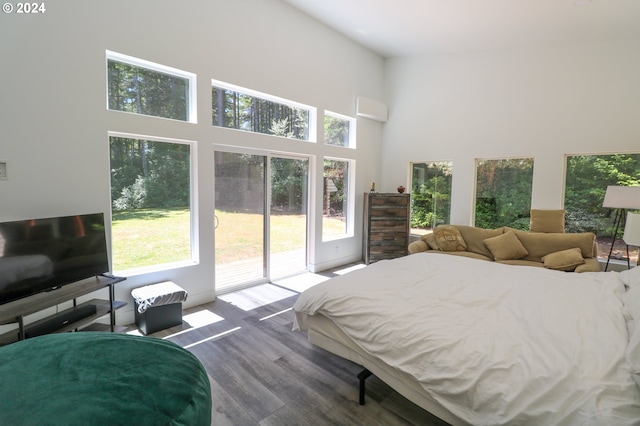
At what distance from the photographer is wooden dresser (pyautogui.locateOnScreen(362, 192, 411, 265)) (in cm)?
550

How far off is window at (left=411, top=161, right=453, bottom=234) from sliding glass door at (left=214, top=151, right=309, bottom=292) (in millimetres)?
2323

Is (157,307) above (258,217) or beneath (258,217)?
beneath

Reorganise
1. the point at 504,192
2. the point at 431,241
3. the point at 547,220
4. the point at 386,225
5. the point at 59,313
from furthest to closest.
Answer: the point at 386,225 < the point at 504,192 < the point at 431,241 < the point at 547,220 < the point at 59,313

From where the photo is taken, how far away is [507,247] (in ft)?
13.7

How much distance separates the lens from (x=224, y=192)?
3.96m

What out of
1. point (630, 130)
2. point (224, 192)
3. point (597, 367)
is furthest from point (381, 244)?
point (597, 367)

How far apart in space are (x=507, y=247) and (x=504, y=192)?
132 cm

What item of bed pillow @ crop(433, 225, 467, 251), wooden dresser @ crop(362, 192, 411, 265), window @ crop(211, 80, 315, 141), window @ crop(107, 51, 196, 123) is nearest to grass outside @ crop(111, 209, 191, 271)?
window @ crop(107, 51, 196, 123)

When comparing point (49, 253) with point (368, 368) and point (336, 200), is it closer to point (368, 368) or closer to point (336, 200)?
point (368, 368)

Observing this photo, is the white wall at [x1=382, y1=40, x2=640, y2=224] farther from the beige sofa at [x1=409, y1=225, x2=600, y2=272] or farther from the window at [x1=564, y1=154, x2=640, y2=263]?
the beige sofa at [x1=409, y1=225, x2=600, y2=272]

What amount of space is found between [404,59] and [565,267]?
4.43m

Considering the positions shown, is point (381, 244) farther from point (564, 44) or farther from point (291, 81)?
point (564, 44)

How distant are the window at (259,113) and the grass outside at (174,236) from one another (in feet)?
3.94

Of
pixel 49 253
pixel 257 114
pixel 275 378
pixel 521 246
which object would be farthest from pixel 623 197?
pixel 49 253
